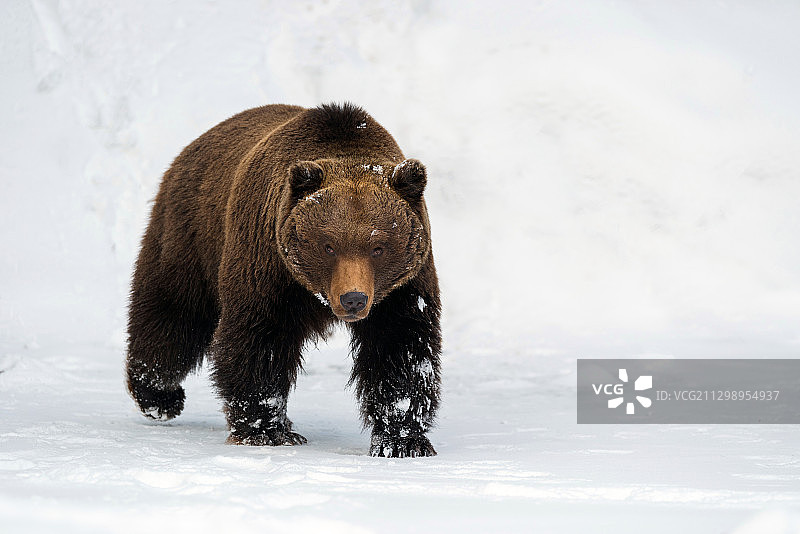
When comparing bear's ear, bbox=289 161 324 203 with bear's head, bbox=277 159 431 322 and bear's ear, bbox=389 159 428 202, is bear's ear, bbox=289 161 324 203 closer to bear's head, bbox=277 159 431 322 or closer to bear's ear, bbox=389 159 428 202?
bear's head, bbox=277 159 431 322

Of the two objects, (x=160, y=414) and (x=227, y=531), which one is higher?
(x=160, y=414)

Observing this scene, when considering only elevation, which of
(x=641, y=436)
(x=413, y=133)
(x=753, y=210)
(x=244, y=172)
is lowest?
(x=641, y=436)

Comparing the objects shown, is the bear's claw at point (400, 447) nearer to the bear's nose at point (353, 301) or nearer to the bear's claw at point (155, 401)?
the bear's nose at point (353, 301)

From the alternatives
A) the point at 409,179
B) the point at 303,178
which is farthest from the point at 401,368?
the point at 303,178

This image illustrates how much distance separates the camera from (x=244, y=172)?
6.84 meters

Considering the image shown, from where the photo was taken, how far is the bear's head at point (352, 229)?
18.3 feet

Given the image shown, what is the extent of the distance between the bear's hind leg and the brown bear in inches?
15.5

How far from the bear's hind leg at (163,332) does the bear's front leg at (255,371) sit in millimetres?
1282

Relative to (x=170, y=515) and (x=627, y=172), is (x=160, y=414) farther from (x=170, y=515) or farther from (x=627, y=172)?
Result: (x=627, y=172)

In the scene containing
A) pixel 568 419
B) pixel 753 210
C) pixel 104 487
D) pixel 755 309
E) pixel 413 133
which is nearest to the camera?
pixel 104 487

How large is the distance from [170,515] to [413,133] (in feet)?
32.6

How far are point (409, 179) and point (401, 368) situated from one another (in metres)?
1.15

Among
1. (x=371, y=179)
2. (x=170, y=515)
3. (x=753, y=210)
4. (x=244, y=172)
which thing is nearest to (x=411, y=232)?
(x=371, y=179)

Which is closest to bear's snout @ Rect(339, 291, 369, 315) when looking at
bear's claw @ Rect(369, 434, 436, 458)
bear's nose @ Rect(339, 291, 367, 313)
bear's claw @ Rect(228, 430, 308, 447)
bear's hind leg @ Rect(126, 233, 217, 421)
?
bear's nose @ Rect(339, 291, 367, 313)
